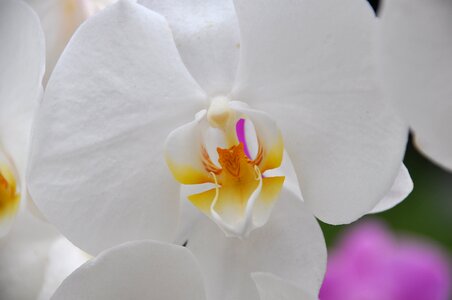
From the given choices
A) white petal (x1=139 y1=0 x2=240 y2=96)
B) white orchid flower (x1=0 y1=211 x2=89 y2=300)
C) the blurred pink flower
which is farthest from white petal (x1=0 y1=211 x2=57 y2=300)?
the blurred pink flower

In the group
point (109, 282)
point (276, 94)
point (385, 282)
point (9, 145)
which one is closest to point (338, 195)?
point (276, 94)

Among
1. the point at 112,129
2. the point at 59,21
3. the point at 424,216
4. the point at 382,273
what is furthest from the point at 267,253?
the point at 424,216

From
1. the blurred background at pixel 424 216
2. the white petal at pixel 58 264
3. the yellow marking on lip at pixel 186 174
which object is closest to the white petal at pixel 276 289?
the yellow marking on lip at pixel 186 174

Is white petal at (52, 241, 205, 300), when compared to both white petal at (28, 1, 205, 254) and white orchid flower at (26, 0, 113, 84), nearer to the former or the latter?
white petal at (28, 1, 205, 254)

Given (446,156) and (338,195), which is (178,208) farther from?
(446,156)

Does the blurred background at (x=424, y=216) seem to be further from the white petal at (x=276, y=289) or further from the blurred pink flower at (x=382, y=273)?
the white petal at (x=276, y=289)
